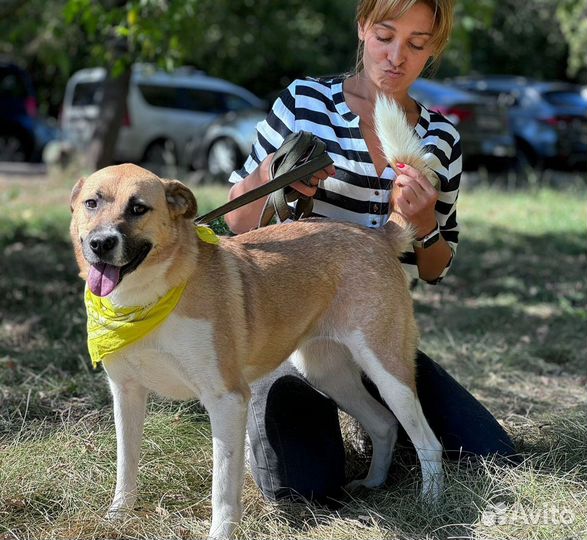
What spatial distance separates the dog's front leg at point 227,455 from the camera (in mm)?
3096

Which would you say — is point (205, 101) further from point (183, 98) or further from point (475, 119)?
point (475, 119)

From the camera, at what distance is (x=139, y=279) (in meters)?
3.05

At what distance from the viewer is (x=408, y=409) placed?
3438 mm

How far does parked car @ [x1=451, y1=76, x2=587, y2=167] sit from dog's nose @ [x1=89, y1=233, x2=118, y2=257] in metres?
14.3

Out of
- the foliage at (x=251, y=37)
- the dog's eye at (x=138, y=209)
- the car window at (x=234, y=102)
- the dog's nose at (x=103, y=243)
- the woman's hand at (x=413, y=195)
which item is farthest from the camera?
the car window at (x=234, y=102)

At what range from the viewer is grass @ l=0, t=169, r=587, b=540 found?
3.31 meters

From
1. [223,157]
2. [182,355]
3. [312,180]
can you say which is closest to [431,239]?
[312,180]

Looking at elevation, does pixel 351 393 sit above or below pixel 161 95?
above

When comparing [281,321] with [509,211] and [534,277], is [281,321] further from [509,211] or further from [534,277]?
[509,211]

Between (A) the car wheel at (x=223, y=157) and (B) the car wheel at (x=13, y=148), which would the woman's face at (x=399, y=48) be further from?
(B) the car wheel at (x=13, y=148)

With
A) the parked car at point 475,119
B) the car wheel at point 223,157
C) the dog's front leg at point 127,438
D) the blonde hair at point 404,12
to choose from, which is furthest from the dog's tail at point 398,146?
the parked car at point 475,119

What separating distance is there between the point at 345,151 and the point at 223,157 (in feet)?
35.7

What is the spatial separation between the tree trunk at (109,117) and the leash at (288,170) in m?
8.95

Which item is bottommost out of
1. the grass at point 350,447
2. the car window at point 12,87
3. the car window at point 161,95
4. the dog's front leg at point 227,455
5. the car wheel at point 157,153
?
the car wheel at point 157,153
